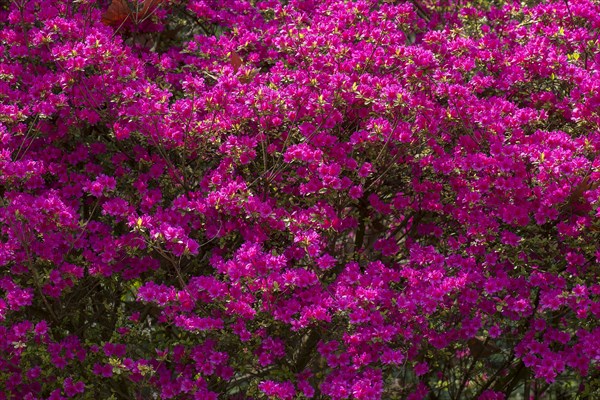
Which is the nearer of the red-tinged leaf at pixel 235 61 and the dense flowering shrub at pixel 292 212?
the dense flowering shrub at pixel 292 212

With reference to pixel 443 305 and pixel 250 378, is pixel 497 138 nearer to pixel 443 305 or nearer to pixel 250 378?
pixel 443 305

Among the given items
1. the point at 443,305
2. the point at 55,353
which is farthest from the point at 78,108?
→ the point at 443,305

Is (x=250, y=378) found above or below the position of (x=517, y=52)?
below

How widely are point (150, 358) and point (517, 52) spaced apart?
2.55m

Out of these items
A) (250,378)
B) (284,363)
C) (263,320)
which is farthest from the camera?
(250,378)

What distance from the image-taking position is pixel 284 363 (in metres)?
4.49

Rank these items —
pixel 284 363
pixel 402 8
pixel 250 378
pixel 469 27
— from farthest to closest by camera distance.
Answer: pixel 469 27 < pixel 402 8 < pixel 250 378 < pixel 284 363

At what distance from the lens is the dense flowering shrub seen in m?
4.16

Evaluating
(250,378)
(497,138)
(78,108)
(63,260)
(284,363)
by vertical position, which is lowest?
(250,378)

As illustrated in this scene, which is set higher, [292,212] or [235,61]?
[235,61]

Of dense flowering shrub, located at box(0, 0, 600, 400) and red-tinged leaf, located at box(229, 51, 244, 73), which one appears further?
red-tinged leaf, located at box(229, 51, 244, 73)

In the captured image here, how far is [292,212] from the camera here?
4453mm

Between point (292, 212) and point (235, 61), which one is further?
point (235, 61)

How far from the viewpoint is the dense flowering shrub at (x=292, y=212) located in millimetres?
4156
